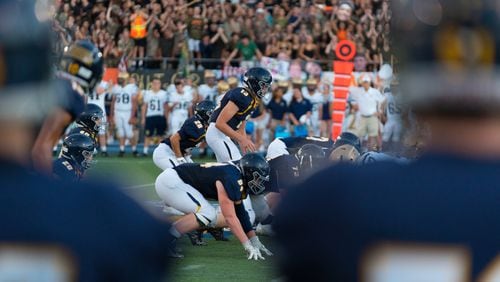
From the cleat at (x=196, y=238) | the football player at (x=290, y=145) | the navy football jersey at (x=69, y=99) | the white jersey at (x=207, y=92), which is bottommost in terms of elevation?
the white jersey at (x=207, y=92)

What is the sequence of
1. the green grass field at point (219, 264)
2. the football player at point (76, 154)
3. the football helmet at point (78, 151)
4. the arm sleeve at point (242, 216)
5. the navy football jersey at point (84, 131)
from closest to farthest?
the green grass field at point (219, 264) < the football player at point (76, 154) < the football helmet at point (78, 151) < the arm sleeve at point (242, 216) < the navy football jersey at point (84, 131)

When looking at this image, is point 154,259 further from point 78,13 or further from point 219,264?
point 78,13

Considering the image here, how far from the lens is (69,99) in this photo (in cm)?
498

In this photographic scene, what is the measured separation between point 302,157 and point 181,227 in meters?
1.81

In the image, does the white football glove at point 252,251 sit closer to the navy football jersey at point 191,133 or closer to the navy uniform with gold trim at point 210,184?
the navy uniform with gold trim at point 210,184

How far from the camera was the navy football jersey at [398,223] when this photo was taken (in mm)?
→ 1924

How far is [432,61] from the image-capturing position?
1.94m

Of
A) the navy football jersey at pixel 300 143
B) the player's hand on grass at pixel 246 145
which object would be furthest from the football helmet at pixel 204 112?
the navy football jersey at pixel 300 143

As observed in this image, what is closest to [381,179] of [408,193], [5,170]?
[408,193]

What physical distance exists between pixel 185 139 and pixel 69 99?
20.0ft

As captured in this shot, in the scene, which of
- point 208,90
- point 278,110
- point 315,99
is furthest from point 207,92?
point 315,99

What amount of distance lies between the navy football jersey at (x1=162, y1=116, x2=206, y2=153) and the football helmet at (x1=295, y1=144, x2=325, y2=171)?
1.43 metres

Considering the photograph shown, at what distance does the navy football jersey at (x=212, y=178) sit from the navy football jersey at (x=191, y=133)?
1698 mm

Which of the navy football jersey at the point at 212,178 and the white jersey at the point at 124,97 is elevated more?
the navy football jersey at the point at 212,178
